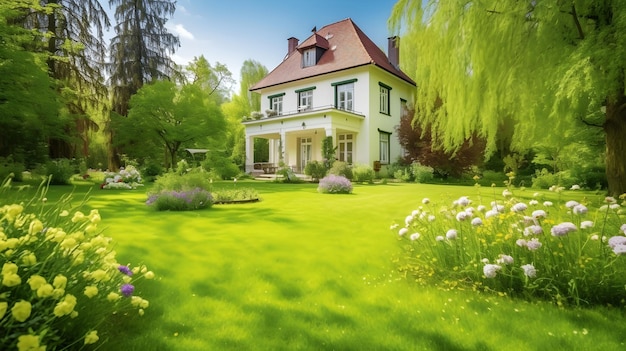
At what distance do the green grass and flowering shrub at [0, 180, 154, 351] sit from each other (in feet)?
1.26

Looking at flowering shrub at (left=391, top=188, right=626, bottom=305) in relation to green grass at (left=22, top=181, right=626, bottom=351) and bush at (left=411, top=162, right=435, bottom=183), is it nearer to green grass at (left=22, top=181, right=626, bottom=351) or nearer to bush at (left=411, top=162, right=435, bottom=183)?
green grass at (left=22, top=181, right=626, bottom=351)

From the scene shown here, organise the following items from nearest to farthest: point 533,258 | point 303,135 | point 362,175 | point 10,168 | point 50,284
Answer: point 50,284
point 533,258
point 10,168
point 362,175
point 303,135

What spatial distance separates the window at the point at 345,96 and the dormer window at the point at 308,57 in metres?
3.76

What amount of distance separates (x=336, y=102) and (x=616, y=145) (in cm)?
1843

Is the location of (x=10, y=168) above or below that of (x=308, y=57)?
below

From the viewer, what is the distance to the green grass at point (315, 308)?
8.05 feet

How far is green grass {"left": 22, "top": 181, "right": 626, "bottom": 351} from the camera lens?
2455 millimetres

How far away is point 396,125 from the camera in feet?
87.7

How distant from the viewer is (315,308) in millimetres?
3031

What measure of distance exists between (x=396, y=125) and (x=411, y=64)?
4718 millimetres

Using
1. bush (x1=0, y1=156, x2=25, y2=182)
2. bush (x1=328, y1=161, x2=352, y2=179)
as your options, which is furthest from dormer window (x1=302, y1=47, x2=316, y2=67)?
bush (x1=0, y1=156, x2=25, y2=182)

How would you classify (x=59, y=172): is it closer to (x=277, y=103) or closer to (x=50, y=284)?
(x=50, y=284)

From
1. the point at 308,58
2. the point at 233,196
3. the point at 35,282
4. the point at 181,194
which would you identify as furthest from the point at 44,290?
the point at 308,58

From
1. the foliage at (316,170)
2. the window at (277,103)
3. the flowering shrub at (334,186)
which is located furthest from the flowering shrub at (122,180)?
the window at (277,103)
